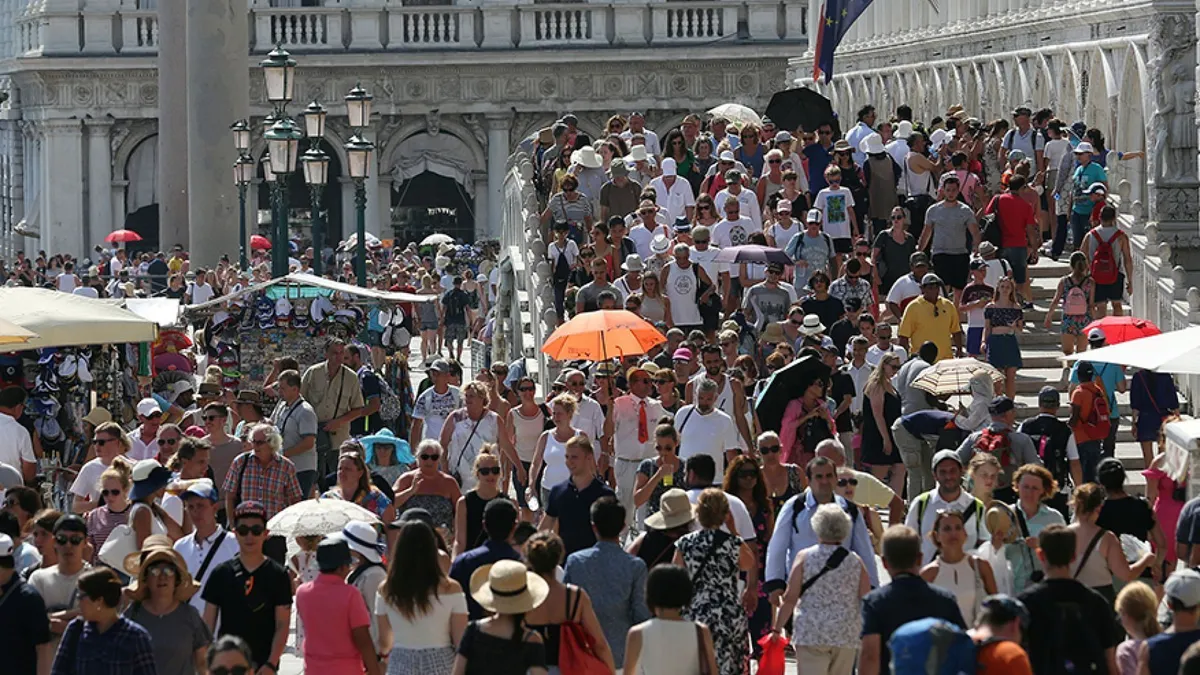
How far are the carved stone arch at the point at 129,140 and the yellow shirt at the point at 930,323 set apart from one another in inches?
1419

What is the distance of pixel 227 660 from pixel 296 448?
8.31 meters

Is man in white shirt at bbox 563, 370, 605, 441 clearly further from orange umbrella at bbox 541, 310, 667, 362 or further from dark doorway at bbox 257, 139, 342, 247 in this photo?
dark doorway at bbox 257, 139, 342, 247

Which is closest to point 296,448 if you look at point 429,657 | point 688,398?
point 688,398

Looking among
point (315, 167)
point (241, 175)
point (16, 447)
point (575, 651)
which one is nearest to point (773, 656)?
point (575, 651)

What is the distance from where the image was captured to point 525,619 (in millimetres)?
11500

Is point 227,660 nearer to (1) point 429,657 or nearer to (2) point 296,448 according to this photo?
(1) point 429,657

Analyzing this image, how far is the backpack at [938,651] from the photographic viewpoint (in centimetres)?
980

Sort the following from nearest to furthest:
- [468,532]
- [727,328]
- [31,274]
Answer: [468,532]
[727,328]
[31,274]

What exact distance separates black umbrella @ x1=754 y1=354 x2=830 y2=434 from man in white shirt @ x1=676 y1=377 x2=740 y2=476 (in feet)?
3.12

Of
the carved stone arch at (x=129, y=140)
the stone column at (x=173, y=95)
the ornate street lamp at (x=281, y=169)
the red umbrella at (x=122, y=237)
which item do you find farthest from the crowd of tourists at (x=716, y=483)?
the carved stone arch at (x=129, y=140)

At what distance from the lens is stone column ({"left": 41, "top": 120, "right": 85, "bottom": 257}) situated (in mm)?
55469

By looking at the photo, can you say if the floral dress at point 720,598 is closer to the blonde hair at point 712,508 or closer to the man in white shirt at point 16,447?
the blonde hair at point 712,508

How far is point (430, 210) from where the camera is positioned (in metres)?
56.8

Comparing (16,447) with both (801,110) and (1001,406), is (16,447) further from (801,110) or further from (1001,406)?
(801,110)
